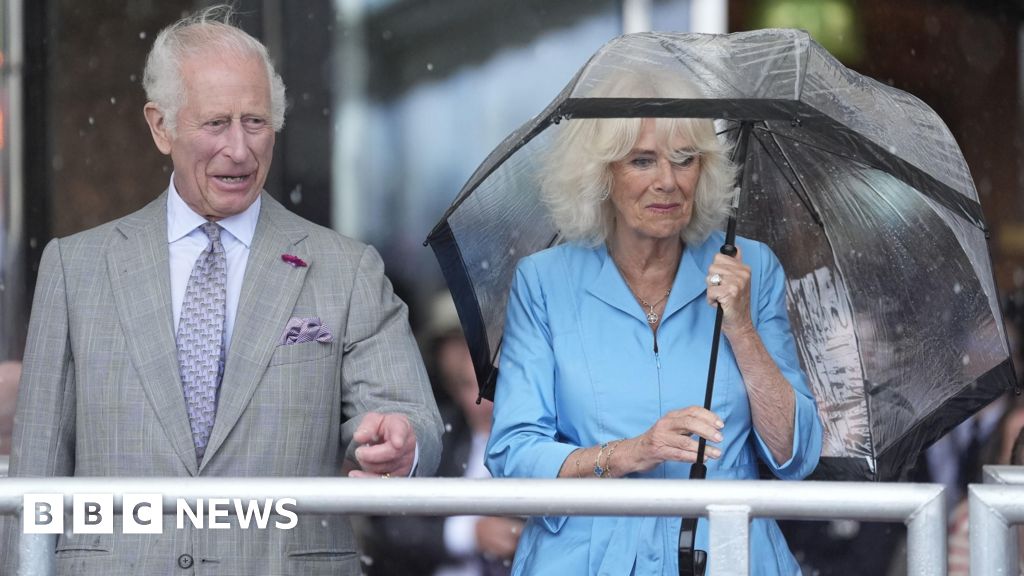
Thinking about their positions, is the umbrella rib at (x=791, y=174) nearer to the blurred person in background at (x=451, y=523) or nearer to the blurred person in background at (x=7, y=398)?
the blurred person in background at (x=451, y=523)

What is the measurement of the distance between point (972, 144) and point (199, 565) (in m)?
3.57

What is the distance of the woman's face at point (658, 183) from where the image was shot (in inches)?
115

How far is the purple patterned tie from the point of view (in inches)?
111

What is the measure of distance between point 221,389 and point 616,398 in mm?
688

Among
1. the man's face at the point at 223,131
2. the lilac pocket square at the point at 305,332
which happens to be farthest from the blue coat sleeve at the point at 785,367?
the man's face at the point at 223,131

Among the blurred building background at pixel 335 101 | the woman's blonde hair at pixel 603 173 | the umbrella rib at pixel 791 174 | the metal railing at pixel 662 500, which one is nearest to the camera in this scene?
the metal railing at pixel 662 500

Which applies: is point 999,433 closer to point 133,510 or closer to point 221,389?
point 221,389

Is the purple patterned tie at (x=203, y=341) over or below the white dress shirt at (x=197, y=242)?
below

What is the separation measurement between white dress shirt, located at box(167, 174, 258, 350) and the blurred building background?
88.2 inches

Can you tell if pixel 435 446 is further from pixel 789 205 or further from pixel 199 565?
pixel 789 205

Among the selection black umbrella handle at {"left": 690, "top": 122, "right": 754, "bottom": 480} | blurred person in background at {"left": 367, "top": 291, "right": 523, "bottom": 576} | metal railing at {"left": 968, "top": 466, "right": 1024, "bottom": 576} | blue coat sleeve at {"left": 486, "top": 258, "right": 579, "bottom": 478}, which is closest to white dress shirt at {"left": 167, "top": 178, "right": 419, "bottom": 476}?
blue coat sleeve at {"left": 486, "top": 258, "right": 579, "bottom": 478}

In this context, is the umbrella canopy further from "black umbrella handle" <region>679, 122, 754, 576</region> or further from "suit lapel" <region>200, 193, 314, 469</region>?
"suit lapel" <region>200, 193, 314, 469</region>

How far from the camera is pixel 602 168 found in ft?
9.83

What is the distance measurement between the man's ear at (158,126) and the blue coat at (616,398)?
0.70 meters
